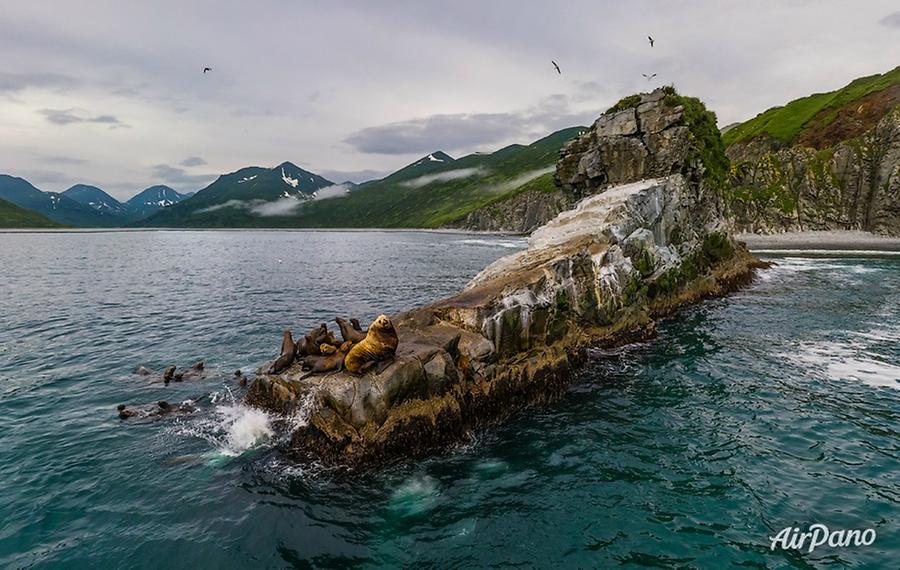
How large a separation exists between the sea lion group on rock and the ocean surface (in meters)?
3.46

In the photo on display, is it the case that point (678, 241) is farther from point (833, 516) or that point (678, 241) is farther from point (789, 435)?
point (833, 516)

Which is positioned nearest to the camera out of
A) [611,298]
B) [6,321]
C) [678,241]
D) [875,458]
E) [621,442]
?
[875,458]

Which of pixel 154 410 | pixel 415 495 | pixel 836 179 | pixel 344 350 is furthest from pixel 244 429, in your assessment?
pixel 836 179

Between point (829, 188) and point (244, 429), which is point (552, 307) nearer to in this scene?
point (244, 429)

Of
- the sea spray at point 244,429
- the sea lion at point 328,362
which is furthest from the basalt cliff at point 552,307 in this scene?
the sea spray at point 244,429

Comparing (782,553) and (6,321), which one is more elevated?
(6,321)

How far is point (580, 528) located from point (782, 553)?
5.35 metres

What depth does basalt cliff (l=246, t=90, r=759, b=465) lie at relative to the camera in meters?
18.4

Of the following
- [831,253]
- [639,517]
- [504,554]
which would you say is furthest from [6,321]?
[831,253]

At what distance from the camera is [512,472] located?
17031mm

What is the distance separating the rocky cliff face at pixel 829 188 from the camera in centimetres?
9875

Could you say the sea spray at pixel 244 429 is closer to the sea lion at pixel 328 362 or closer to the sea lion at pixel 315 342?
A: the sea lion at pixel 328 362

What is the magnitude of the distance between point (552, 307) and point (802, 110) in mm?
192338

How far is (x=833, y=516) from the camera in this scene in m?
14.0
